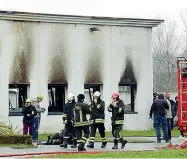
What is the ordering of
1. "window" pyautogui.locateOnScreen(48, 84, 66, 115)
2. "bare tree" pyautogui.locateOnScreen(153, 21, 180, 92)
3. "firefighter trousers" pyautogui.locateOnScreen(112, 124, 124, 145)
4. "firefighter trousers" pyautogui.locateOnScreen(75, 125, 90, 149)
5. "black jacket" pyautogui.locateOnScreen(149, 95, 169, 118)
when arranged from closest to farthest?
"firefighter trousers" pyautogui.locateOnScreen(75, 125, 90, 149)
"firefighter trousers" pyautogui.locateOnScreen(112, 124, 124, 145)
"black jacket" pyautogui.locateOnScreen(149, 95, 169, 118)
"window" pyautogui.locateOnScreen(48, 84, 66, 115)
"bare tree" pyautogui.locateOnScreen(153, 21, 180, 92)

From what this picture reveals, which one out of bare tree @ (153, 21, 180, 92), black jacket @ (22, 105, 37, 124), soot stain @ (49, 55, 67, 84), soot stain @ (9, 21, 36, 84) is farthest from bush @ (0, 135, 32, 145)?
bare tree @ (153, 21, 180, 92)

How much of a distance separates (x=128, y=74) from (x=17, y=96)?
559cm

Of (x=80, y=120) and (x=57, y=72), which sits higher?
(x=57, y=72)

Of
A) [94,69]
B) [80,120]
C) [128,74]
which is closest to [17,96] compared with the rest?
[94,69]

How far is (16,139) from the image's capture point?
779 inches

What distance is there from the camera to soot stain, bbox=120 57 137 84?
29.4 metres

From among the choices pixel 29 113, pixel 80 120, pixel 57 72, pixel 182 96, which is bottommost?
pixel 80 120

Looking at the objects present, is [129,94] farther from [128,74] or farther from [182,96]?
[182,96]

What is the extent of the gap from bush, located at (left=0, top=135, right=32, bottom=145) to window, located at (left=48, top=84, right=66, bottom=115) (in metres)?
8.26

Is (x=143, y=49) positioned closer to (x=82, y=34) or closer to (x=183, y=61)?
(x=82, y=34)

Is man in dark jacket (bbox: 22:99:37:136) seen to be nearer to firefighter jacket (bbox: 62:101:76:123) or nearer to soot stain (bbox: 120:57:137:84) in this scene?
firefighter jacket (bbox: 62:101:76:123)

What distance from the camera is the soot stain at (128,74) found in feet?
96.6

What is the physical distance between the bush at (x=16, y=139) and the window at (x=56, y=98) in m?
8.26

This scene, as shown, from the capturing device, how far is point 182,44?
67438mm
